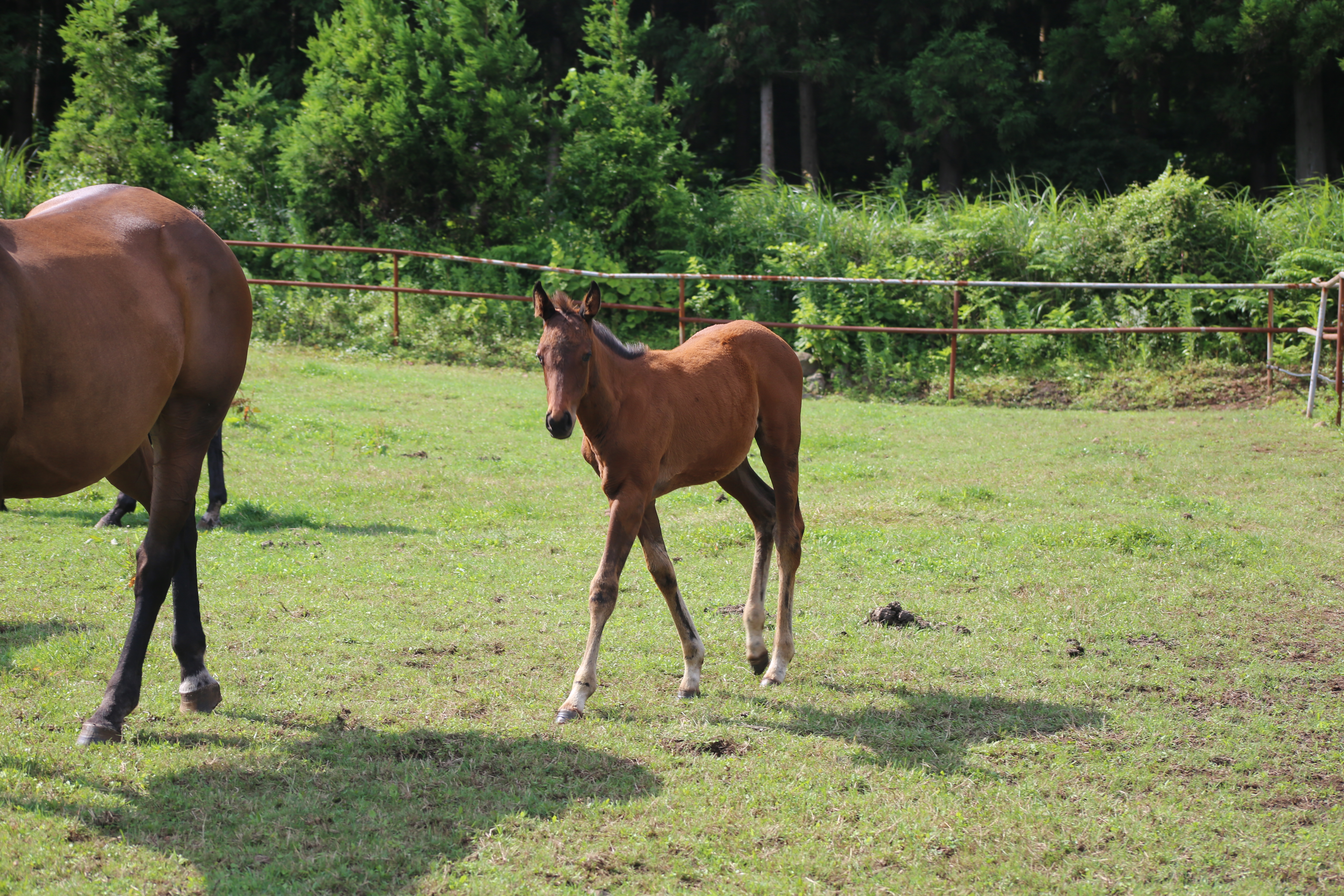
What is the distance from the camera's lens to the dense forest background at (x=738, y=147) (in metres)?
16.9

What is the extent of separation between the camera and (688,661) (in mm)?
5184

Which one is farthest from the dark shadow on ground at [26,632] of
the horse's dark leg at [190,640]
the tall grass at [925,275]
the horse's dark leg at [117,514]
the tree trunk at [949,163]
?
the tree trunk at [949,163]

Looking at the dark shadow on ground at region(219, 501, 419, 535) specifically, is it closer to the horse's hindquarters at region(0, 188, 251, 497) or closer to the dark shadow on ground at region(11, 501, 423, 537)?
the dark shadow on ground at region(11, 501, 423, 537)

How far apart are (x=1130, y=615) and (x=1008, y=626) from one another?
779mm

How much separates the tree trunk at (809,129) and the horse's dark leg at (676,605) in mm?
22434

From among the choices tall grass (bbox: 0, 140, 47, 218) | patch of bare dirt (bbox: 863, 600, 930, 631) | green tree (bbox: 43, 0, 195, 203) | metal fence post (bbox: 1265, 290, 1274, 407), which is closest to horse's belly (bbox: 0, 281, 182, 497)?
patch of bare dirt (bbox: 863, 600, 930, 631)

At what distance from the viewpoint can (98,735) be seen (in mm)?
4270

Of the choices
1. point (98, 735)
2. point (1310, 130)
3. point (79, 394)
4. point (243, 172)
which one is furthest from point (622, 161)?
point (98, 735)

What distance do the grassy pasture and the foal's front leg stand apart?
5.6 inches

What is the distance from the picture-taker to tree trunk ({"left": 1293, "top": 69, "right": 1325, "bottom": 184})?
22922mm

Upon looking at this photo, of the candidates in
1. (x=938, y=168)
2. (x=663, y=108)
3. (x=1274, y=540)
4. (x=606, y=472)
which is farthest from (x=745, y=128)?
(x=606, y=472)

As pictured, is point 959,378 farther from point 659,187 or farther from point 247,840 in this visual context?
point 247,840

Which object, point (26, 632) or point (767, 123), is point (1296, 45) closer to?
point (767, 123)

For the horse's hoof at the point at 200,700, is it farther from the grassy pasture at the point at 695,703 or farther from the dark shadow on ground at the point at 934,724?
the dark shadow on ground at the point at 934,724
